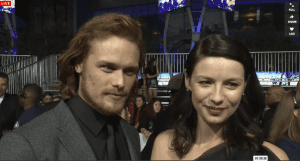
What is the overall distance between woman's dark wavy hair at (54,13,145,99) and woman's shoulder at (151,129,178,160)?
1.74 feet

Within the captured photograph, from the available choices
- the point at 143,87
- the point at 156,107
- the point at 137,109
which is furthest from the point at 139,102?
the point at 143,87

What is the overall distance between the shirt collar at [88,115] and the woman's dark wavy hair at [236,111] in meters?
0.50

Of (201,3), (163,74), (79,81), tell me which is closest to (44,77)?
(163,74)

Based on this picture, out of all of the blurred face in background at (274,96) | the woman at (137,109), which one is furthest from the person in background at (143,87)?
the blurred face in background at (274,96)

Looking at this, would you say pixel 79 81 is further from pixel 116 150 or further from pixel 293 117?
pixel 293 117

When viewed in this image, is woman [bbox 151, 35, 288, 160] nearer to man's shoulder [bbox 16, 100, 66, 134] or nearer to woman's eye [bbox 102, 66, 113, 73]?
woman's eye [bbox 102, 66, 113, 73]

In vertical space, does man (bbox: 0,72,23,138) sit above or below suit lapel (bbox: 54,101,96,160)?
below

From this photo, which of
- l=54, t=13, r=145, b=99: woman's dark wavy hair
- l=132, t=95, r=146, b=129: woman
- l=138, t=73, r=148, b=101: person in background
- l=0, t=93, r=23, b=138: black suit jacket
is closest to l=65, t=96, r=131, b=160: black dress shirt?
l=54, t=13, r=145, b=99: woman's dark wavy hair

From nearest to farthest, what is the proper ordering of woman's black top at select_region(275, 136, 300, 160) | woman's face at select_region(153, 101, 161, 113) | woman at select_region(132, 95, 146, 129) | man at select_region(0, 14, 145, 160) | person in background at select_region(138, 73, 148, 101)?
man at select_region(0, 14, 145, 160)
woman's black top at select_region(275, 136, 300, 160)
woman's face at select_region(153, 101, 161, 113)
woman at select_region(132, 95, 146, 129)
person in background at select_region(138, 73, 148, 101)

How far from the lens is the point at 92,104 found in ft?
6.28

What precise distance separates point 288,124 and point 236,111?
2.44 feet

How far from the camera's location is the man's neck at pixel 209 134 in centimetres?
200

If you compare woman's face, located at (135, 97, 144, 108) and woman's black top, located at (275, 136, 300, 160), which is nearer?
woman's black top, located at (275, 136, 300, 160)

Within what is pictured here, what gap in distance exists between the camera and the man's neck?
78.6 inches
